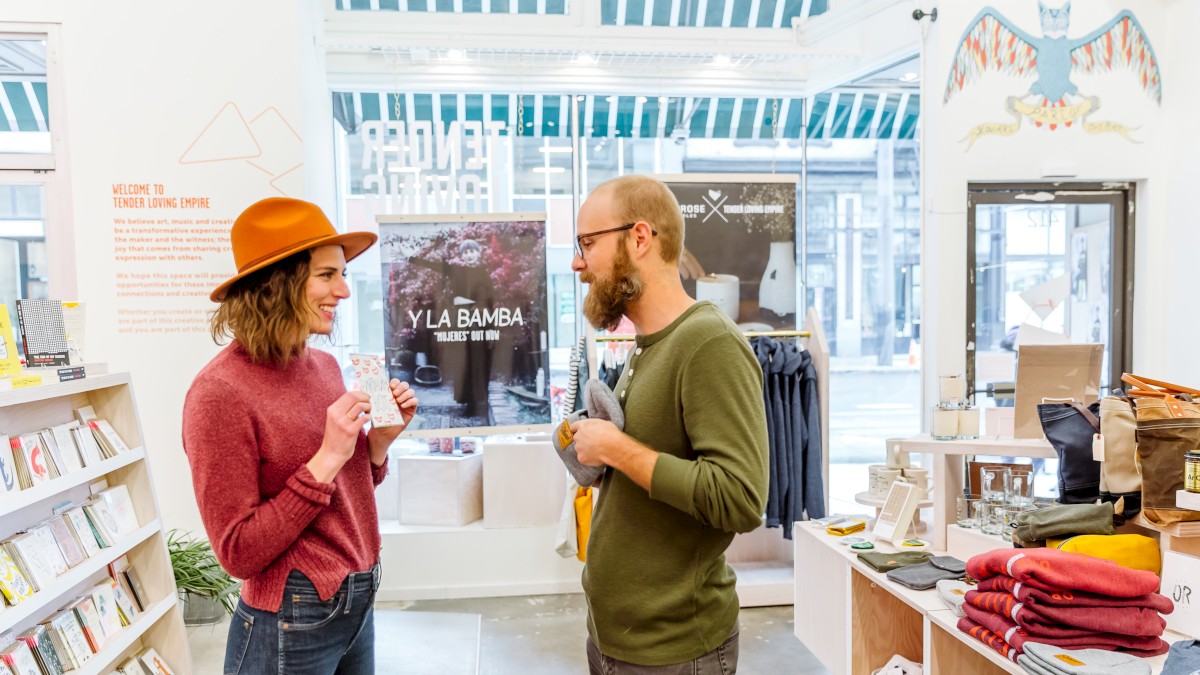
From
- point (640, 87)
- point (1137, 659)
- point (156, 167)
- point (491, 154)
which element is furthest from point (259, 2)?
point (1137, 659)

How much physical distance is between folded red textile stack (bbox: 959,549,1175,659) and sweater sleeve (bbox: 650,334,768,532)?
3.06ft

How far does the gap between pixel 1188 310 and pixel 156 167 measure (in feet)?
18.9

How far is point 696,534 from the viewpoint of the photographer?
4.84 ft

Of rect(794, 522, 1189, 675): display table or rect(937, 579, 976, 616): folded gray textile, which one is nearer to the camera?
rect(937, 579, 976, 616): folded gray textile

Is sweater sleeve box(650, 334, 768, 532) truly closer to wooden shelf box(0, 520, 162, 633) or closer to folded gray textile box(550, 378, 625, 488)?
folded gray textile box(550, 378, 625, 488)

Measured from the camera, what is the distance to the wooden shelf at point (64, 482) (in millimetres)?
1793

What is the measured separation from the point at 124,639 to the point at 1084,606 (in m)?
2.59

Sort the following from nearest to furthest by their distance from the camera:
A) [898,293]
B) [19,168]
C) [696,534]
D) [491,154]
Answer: [696,534] → [19,168] → [491,154] → [898,293]

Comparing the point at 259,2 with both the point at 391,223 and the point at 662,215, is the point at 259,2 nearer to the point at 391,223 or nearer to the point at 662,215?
the point at 391,223

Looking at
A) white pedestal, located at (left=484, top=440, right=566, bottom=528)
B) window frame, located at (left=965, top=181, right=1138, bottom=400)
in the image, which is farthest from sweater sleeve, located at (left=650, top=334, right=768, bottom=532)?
window frame, located at (left=965, top=181, right=1138, bottom=400)

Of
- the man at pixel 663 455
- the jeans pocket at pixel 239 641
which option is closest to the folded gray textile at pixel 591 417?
the man at pixel 663 455

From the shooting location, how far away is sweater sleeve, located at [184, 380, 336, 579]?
1.36m

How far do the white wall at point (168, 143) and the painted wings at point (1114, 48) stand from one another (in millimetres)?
4481

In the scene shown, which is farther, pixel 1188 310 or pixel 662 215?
pixel 1188 310
